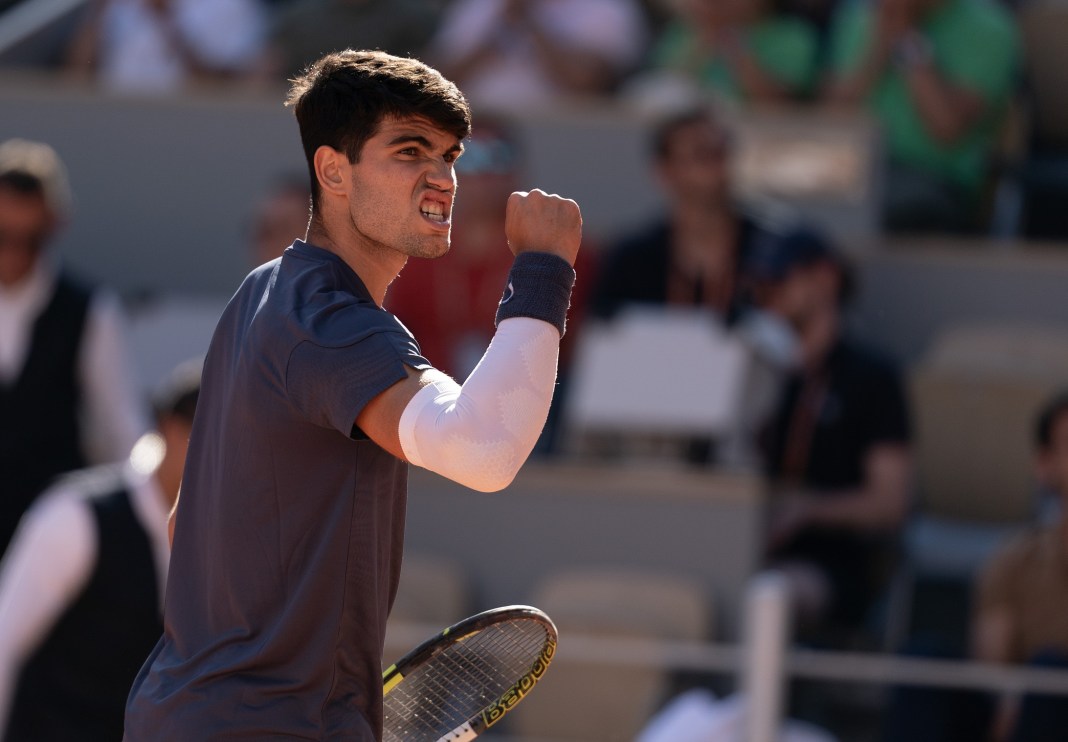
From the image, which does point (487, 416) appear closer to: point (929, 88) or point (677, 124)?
point (677, 124)

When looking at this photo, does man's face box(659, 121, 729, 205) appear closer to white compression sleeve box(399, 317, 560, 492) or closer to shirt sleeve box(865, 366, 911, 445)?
shirt sleeve box(865, 366, 911, 445)

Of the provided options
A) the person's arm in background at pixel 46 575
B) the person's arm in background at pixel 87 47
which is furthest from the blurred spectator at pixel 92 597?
the person's arm in background at pixel 87 47

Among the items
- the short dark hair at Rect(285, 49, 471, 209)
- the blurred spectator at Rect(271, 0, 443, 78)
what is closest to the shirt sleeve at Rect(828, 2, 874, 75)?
the blurred spectator at Rect(271, 0, 443, 78)

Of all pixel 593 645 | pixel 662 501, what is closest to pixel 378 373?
pixel 593 645

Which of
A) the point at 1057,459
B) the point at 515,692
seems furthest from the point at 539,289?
the point at 1057,459

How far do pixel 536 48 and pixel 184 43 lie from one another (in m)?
1.52

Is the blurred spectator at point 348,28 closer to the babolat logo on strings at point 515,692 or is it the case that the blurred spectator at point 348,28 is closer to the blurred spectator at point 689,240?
the blurred spectator at point 689,240

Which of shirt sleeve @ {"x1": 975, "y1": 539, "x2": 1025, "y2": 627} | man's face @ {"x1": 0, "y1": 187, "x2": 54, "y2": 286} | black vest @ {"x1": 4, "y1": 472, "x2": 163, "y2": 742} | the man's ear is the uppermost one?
man's face @ {"x1": 0, "y1": 187, "x2": 54, "y2": 286}

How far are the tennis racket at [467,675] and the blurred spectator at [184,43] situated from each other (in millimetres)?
5220

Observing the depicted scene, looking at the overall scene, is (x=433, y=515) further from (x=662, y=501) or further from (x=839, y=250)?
(x=839, y=250)

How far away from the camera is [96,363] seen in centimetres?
557

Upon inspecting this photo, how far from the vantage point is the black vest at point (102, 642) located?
411 cm

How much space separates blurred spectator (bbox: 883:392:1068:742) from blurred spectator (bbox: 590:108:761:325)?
47.7 inches

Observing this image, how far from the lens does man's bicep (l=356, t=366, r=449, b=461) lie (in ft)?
6.55
